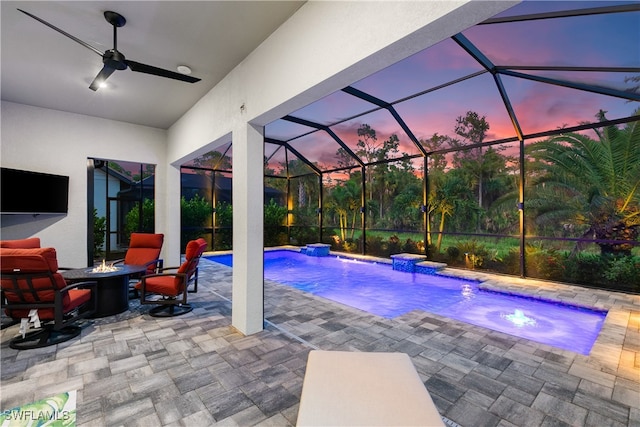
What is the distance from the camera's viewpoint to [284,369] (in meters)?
2.61

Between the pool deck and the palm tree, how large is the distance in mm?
2573

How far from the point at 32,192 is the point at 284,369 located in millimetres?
5733

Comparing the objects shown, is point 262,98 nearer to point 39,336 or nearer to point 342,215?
point 39,336

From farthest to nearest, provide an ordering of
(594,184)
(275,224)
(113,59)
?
(275,224) → (594,184) → (113,59)

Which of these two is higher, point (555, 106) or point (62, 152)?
point (555, 106)

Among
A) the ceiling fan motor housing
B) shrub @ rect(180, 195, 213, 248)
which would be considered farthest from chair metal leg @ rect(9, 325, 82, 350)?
shrub @ rect(180, 195, 213, 248)

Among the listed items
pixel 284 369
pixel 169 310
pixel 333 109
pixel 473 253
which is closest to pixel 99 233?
pixel 169 310

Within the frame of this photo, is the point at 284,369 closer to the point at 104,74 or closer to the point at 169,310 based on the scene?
the point at 169,310

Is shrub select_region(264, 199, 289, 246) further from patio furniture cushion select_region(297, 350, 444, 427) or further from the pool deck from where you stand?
patio furniture cushion select_region(297, 350, 444, 427)

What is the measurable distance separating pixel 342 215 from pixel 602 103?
26.1ft

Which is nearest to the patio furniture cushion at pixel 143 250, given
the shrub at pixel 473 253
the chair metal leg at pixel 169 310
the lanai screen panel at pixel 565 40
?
the chair metal leg at pixel 169 310

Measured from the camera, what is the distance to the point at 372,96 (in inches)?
249

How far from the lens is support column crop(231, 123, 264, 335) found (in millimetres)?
3420

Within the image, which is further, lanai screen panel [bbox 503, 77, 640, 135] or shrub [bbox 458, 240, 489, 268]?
shrub [bbox 458, 240, 489, 268]
